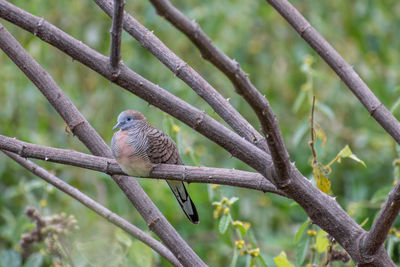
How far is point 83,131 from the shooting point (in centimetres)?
178

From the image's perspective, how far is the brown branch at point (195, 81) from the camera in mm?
Result: 1530

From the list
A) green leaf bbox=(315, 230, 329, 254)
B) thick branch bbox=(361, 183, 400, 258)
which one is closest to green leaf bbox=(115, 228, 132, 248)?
green leaf bbox=(315, 230, 329, 254)

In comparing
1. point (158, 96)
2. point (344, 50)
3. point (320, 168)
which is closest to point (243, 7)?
point (344, 50)

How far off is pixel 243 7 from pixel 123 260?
94.8 inches

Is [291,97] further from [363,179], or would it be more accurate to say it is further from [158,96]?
[158,96]

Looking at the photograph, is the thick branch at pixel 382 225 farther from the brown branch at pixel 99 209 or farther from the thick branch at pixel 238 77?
the brown branch at pixel 99 209

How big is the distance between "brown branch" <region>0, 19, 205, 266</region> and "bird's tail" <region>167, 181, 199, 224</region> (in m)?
0.40

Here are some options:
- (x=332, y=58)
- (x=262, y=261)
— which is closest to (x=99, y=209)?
(x=262, y=261)

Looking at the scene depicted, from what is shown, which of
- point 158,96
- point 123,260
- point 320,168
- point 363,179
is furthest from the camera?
point 363,179

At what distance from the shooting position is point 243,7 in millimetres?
4094

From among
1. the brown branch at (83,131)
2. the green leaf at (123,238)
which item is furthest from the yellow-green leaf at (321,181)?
the green leaf at (123,238)

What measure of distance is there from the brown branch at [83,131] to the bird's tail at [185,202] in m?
0.40

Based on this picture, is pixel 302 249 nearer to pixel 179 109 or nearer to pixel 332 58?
pixel 332 58

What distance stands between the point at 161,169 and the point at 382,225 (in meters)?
0.58
